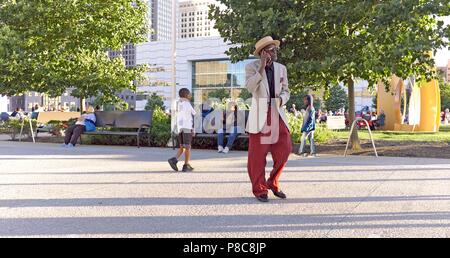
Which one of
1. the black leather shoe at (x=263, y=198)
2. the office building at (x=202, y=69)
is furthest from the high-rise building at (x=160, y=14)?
the office building at (x=202, y=69)

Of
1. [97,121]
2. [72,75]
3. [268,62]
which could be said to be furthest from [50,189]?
[72,75]

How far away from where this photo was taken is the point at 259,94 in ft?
19.3

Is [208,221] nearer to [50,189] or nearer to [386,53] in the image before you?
[50,189]

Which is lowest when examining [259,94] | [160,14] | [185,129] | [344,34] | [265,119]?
[185,129]

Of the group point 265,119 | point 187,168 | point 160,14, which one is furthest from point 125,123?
point 160,14

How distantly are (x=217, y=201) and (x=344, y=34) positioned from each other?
28.6 ft

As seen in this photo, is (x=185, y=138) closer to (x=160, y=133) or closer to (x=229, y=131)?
(x=229, y=131)

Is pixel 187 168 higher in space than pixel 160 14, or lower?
lower

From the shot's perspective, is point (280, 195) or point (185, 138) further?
point (185, 138)

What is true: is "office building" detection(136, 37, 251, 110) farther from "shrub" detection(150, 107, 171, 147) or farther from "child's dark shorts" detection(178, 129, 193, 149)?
"child's dark shorts" detection(178, 129, 193, 149)

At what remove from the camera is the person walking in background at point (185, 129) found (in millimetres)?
8855

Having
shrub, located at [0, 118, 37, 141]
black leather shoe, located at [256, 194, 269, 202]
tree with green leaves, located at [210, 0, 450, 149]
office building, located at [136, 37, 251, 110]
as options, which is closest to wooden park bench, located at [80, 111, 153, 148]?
tree with green leaves, located at [210, 0, 450, 149]

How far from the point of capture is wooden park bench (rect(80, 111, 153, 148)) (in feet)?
48.6
